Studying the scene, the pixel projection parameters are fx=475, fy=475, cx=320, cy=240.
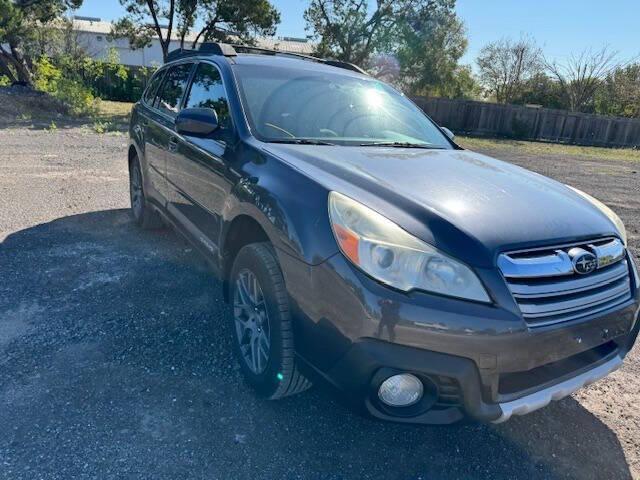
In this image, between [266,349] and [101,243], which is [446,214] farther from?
[101,243]

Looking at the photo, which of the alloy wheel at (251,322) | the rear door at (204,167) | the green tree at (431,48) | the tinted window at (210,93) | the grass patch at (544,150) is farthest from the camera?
the green tree at (431,48)

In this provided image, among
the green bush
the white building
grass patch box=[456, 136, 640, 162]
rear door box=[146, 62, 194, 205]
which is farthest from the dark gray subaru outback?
the white building

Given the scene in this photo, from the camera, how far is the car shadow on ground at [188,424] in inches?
85.3

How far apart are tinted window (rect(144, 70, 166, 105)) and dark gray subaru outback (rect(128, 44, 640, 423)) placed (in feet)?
6.34

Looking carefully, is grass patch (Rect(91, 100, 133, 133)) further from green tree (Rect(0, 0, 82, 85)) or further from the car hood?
the car hood

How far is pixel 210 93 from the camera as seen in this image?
133 inches

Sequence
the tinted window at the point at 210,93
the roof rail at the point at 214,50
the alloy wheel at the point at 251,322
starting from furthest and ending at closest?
the roof rail at the point at 214,50 < the tinted window at the point at 210,93 < the alloy wheel at the point at 251,322

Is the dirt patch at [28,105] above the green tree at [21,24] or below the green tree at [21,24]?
below

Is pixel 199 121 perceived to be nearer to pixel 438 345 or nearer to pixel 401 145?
pixel 401 145

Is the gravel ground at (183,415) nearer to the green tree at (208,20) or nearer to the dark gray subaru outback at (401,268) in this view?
the dark gray subaru outback at (401,268)

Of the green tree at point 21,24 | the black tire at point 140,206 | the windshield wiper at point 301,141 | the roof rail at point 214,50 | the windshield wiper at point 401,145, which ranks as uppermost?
the green tree at point 21,24

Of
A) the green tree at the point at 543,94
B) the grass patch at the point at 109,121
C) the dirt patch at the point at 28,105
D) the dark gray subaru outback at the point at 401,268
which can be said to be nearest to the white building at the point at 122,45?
the green tree at the point at 543,94

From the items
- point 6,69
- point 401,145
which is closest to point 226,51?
point 401,145

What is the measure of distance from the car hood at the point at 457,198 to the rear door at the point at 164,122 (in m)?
1.69
